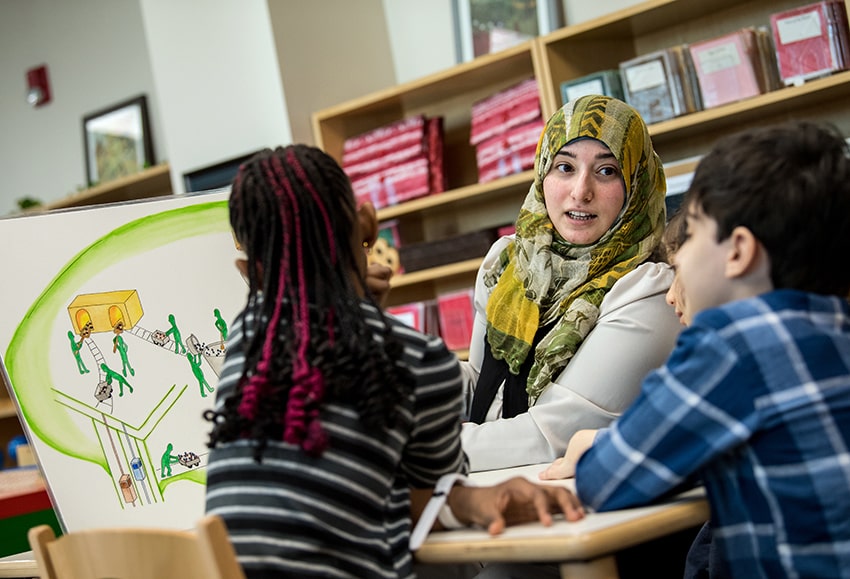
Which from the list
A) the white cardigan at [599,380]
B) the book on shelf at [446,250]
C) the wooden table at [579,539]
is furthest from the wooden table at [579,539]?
the book on shelf at [446,250]

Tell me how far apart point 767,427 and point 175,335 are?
40.5 inches

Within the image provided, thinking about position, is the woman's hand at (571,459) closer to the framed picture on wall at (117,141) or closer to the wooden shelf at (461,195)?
the wooden shelf at (461,195)

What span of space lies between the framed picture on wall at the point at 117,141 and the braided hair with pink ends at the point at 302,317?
4.10 m

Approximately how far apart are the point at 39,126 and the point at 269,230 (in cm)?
508

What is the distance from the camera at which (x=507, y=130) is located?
3.72m

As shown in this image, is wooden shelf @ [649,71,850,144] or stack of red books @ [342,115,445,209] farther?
stack of red books @ [342,115,445,209]

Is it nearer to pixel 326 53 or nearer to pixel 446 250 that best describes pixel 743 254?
pixel 446 250

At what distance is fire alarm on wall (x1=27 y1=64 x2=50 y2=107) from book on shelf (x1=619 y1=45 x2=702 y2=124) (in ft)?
11.9

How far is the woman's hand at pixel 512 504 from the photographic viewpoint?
1.13m

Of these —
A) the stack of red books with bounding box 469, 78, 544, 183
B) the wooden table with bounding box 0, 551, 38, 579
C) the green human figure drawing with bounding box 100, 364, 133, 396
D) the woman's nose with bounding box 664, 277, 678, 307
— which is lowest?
the wooden table with bounding box 0, 551, 38, 579

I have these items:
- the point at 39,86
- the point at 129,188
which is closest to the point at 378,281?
the point at 129,188

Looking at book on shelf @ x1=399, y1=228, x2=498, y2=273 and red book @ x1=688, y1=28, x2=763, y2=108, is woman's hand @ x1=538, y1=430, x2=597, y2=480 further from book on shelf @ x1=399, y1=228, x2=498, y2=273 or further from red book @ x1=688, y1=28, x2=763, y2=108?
book on shelf @ x1=399, y1=228, x2=498, y2=273

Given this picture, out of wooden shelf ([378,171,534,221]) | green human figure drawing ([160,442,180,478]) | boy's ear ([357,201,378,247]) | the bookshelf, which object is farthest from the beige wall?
boy's ear ([357,201,378,247])

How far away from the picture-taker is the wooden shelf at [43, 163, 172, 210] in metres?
4.81
